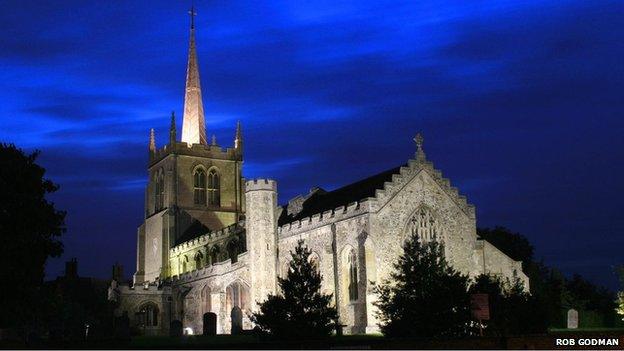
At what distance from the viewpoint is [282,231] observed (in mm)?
56969

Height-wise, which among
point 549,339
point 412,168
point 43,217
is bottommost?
point 549,339

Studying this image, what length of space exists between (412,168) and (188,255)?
1276 inches

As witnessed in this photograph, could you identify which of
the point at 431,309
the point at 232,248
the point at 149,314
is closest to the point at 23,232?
the point at 431,309

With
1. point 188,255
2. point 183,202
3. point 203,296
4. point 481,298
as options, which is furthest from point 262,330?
point 183,202

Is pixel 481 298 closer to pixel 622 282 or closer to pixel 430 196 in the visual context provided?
pixel 430 196

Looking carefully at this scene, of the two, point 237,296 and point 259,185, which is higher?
point 259,185

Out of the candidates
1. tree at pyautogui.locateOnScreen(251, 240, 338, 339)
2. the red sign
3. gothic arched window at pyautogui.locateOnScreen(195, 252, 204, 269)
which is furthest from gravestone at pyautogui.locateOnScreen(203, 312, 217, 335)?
gothic arched window at pyautogui.locateOnScreen(195, 252, 204, 269)


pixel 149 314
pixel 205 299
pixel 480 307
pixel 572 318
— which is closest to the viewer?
pixel 480 307

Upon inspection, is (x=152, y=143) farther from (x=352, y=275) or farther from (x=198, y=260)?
(x=352, y=275)

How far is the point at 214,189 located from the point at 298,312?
54.0 metres

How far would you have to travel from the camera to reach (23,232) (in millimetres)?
35625

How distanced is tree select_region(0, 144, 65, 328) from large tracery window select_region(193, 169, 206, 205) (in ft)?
161

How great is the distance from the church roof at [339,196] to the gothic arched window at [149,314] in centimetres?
1268

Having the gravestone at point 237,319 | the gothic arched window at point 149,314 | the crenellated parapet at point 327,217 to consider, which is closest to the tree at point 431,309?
the crenellated parapet at point 327,217
